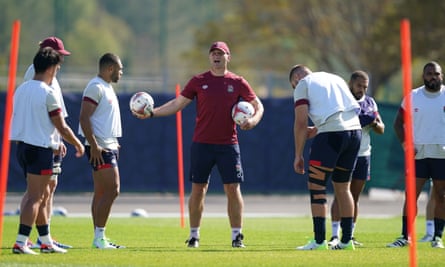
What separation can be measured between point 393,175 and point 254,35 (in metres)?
28.7

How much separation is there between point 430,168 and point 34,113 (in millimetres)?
5509

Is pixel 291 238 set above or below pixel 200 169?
below

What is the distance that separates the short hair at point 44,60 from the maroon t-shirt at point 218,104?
2319mm

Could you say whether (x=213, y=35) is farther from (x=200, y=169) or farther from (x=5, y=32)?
(x=200, y=169)

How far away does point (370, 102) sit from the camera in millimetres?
14727

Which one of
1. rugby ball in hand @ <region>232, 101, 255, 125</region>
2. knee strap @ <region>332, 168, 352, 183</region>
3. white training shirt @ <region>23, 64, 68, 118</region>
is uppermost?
white training shirt @ <region>23, 64, 68, 118</region>

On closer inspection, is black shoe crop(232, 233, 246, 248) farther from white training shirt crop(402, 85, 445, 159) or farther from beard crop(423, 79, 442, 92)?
beard crop(423, 79, 442, 92)

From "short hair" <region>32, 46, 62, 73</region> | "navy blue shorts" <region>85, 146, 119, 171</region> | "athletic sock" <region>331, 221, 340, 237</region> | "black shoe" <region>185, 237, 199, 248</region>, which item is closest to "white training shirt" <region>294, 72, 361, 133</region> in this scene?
"athletic sock" <region>331, 221, 340, 237</region>

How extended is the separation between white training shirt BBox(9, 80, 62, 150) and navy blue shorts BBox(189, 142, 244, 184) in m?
2.40

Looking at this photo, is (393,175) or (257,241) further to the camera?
(393,175)

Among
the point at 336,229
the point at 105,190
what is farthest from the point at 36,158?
the point at 336,229

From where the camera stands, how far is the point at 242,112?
523 inches

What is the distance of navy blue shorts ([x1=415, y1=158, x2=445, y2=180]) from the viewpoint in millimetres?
14359

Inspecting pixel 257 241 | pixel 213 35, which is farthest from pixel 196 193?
pixel 213 35
